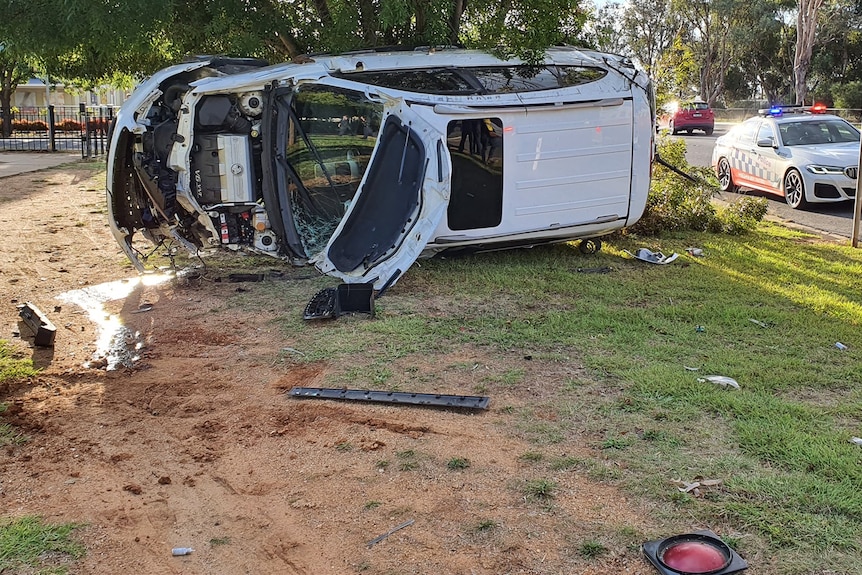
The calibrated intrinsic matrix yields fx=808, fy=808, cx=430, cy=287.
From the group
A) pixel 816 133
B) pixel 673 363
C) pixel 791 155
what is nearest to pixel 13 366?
pixel 673 363

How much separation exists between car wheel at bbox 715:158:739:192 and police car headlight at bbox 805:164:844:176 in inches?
86.1

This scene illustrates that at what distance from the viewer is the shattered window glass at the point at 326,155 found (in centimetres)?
734

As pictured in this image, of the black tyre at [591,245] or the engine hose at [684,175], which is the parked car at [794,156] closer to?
the engine hose at [684,175]

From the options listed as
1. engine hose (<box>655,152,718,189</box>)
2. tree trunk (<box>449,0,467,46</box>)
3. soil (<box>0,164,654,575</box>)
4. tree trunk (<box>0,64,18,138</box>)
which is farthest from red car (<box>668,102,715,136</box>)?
soil (<box>0,164,654,575</box>)

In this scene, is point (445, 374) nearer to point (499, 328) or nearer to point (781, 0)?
point (499, 328)

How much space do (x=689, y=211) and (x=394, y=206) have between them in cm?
477

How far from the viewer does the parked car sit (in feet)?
38.7

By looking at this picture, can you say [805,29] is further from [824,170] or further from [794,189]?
[824,170]

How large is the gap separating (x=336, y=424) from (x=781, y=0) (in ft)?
169

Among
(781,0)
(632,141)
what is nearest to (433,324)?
(632,141)

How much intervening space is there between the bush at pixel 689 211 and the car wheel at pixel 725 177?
337cm

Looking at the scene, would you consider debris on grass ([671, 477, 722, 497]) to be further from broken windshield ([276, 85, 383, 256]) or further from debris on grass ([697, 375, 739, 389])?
broken windshield ([276, 85, 383, 256])

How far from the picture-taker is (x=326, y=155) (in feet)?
24.7

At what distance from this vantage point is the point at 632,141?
815cm
